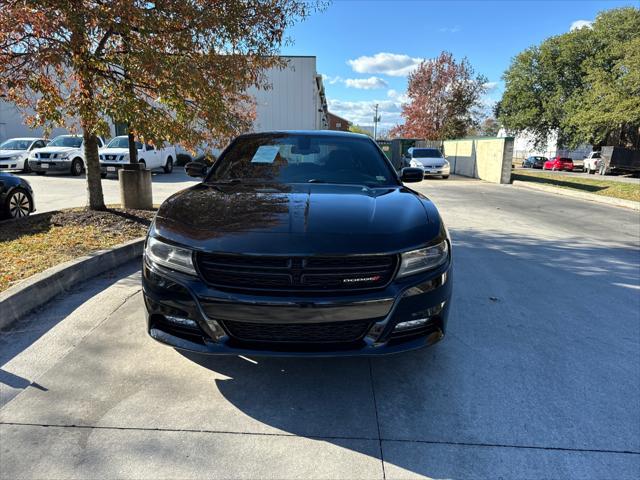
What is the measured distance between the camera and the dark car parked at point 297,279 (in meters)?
2.35

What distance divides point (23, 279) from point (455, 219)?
8.01 m

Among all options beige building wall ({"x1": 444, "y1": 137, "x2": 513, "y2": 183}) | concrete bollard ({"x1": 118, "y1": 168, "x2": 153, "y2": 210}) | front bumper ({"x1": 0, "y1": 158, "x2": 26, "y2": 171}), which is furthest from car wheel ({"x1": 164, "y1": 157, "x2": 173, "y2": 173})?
beige building wall ({"x1": 444, "y1": 137, "x2": 513, "y2": 183})

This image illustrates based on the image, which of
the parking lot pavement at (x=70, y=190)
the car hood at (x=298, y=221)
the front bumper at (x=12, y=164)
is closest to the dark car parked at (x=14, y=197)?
the parking lot pavement at (x=70, y=190)

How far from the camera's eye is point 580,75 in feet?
133

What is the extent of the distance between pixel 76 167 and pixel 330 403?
693 inches

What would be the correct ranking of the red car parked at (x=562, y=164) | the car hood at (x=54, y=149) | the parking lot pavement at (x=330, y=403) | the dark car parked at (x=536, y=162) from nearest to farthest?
the parking lot pavement at (x=330, y=403)
the car hood at (x=54, y=149)
the red car parked at (x=562, y=164)
the dark car parked at (x=536, y=162)

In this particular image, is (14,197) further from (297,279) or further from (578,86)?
(578,86)

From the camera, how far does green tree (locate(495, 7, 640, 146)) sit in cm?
3244

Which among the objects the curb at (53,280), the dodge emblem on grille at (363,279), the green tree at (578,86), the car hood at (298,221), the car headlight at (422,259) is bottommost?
the curb at (53,280)

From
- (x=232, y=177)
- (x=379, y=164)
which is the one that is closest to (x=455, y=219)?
(x=379, y=164)

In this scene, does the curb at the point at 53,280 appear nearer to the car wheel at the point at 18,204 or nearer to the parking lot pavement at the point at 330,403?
the parking lot pavement at the point at 330,403

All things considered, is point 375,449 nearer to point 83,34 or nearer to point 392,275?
point 392,275

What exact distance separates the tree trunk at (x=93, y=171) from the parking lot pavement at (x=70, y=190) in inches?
101

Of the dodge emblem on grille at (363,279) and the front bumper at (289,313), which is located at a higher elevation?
the dodge emblem on grille at (363,279)
